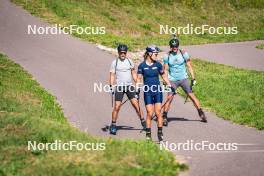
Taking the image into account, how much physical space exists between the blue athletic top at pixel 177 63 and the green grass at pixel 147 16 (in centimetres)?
1489

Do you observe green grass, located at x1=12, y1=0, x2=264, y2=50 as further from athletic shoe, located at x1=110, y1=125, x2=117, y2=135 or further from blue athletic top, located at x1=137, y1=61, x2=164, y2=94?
blue athletic top, located at x1=137, y1=61, x2=164, y2=94

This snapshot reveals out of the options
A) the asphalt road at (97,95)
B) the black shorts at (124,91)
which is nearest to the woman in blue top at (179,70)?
the asphalt road at (97,95)

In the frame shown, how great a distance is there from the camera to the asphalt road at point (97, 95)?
12805 millimetres

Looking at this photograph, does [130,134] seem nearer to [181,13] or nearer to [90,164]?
[90,164]

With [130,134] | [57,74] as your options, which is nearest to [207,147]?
[130,134]

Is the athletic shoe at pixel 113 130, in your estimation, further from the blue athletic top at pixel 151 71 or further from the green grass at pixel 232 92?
the green grass at pixel 232 92

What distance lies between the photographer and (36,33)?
3328 cm

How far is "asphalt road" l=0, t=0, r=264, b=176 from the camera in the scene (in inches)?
504

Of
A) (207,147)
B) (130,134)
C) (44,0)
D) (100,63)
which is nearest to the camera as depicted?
(207,147)

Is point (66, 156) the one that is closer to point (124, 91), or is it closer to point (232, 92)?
point (124, 91)

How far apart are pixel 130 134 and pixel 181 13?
1247 inches

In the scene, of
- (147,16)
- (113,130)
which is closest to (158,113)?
(113,130)

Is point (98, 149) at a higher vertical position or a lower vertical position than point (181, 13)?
lower

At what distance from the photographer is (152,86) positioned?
47.5ft
